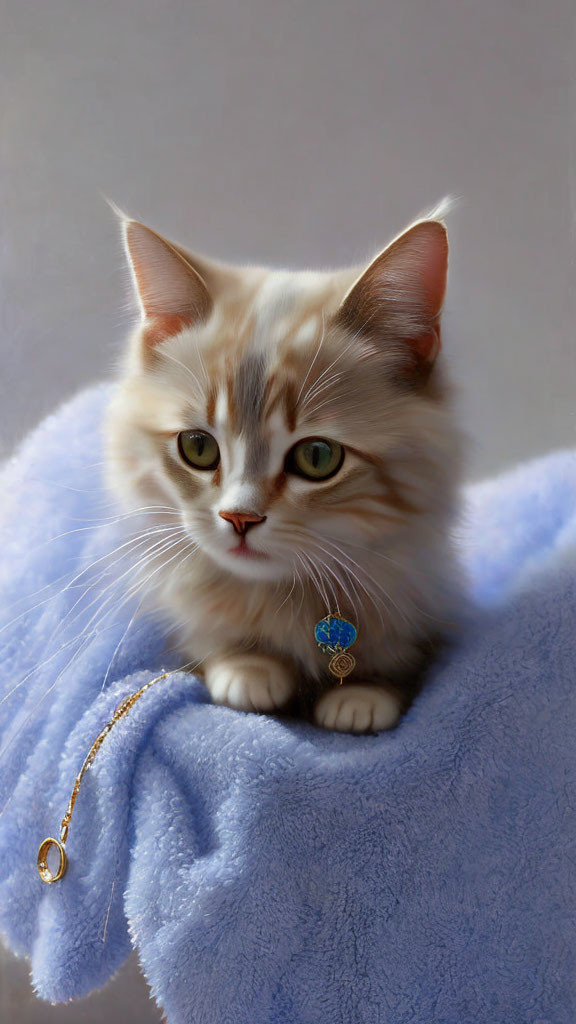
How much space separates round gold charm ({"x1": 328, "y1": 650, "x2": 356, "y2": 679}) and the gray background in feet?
1.97

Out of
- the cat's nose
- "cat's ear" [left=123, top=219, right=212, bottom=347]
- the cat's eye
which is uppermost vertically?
"cat's ear" [left=123, top=219, right=212, bottom=347]

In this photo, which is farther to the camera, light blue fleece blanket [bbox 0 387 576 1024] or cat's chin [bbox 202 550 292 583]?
cat's chin [bbox 202 550 292 583]

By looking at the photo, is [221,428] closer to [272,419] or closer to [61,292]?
[272,419]

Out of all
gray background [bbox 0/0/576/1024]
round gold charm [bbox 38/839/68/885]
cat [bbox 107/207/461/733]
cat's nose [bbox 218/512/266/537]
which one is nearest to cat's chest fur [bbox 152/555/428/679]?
cat [bbox 107/207/461/733]

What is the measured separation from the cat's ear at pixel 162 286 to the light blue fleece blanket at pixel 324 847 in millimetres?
386

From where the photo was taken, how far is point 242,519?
2.28 ft

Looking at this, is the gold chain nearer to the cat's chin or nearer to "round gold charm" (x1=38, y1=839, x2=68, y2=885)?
"round gold charm" (x1=38, y1=839, x2=68, y2=885)

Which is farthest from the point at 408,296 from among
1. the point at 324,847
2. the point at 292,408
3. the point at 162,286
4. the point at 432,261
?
the point at 324,847

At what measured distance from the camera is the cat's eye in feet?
2.37

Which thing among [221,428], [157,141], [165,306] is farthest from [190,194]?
[221,428]

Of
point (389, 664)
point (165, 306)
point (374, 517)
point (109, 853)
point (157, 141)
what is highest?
point (157, 141)

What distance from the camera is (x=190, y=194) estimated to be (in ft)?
4.14

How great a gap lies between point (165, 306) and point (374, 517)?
33 centimetres

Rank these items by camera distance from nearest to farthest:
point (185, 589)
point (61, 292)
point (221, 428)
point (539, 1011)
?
1. point (539, 1011)
2. point (221, 428)
3. point (185, 589)
4. point (61, 292)
